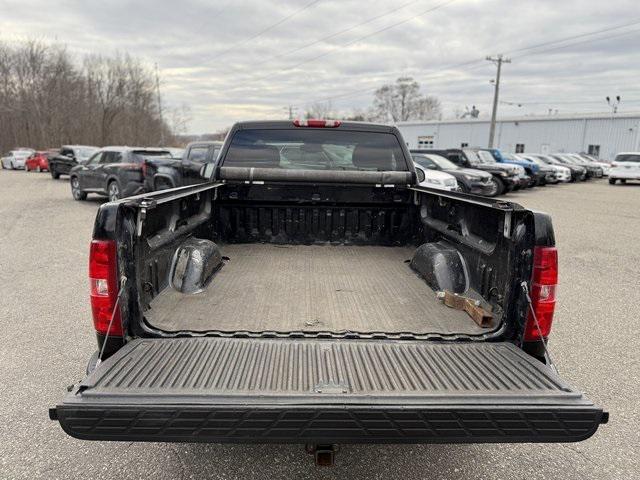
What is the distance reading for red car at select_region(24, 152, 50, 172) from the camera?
32.0 meters

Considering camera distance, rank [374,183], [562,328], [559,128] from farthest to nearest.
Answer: [559,128] → [562,328] → [374,183]

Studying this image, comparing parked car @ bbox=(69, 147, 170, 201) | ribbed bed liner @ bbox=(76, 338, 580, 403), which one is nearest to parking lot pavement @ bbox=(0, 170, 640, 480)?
ribbed bed liner @ bbox=(76, 338, 580, 403)

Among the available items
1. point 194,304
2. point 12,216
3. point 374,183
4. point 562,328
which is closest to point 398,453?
point 194,304

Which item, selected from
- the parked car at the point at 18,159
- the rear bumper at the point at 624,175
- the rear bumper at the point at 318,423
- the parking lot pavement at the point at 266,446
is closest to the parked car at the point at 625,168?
the rear bumper at the point at 624,175

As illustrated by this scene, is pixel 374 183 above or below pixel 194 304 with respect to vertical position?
above

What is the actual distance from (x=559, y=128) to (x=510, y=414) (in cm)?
5856

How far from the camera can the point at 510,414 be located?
1808 millimetres

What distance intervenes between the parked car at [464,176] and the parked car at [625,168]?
15089 millimetres

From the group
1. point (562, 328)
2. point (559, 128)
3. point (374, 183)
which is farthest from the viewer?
point (559, 128)

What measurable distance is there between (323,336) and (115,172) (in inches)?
515

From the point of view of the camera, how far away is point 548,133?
176 feet

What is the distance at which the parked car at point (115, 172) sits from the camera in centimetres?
1349

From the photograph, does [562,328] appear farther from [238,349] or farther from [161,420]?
[161,420]

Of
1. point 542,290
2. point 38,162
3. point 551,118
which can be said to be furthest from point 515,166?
point 551,118
